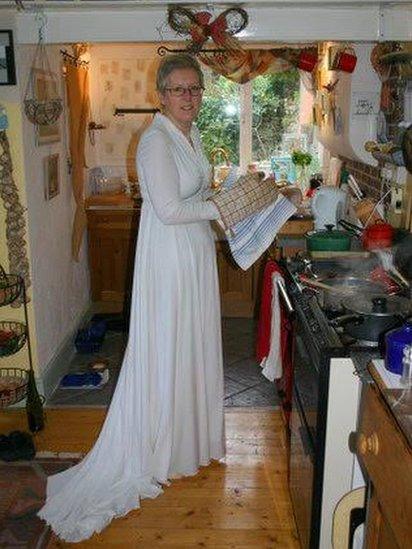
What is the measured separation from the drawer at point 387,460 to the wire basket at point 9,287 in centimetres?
174

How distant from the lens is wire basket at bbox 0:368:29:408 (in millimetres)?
2557

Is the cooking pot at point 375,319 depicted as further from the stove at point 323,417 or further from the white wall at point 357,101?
the white wall at point 357,101

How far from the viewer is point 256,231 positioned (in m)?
2.11

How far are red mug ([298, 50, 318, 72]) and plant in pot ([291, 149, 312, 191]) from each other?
2.02ft

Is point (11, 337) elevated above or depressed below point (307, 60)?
below

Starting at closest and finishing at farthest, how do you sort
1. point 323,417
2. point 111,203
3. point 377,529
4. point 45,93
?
point 377,529, point 323,417, point 45,93, point 111,203

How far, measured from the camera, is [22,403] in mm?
2865

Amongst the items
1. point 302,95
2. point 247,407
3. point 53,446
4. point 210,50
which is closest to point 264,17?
point 210,50

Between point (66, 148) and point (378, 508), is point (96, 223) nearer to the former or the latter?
point (66, 148)

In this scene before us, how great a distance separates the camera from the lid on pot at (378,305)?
154 centimetres

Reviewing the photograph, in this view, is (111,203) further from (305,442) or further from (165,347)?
(305,442)

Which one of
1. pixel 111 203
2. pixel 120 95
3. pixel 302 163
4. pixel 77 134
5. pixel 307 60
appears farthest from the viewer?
pixel 120 95

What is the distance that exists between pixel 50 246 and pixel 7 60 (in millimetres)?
1005

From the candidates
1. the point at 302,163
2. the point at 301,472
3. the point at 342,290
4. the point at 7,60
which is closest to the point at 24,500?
the point at 301,472
